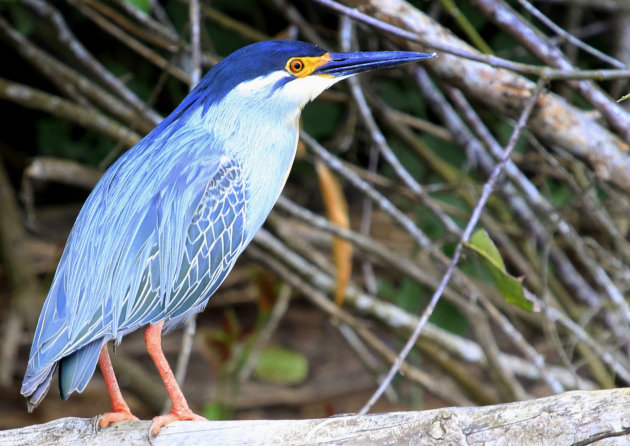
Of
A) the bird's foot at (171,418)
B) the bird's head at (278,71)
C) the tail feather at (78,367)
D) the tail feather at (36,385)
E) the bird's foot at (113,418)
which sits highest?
the bird's head at (278,71)

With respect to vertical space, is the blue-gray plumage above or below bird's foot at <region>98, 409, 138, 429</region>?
above

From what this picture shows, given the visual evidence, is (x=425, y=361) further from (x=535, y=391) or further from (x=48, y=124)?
(x=48, y=124)

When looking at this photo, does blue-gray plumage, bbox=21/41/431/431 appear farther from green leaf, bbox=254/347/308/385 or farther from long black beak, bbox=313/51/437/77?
green leaf, bbox=254/347/308/385

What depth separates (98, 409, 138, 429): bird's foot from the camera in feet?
6.64

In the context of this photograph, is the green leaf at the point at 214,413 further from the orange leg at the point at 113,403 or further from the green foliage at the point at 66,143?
the green foliage at the point at 66,143

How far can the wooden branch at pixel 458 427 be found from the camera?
1538 millimetres

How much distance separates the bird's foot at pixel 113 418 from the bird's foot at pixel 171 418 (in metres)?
0.13

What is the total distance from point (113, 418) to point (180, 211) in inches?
22.3

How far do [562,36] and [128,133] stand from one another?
1731mm

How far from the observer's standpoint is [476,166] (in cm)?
356

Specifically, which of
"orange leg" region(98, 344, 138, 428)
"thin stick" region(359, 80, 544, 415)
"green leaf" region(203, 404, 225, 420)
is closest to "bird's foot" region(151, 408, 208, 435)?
"orange leg" region(98, 344, 138, 428)

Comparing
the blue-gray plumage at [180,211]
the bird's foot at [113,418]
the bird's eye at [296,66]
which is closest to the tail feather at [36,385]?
the blue-gray plumage at [180,211]

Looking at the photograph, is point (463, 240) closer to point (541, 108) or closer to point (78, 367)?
point (541, 108)

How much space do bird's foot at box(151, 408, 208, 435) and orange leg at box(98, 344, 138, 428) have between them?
122 millimetres
